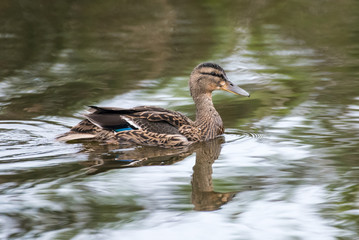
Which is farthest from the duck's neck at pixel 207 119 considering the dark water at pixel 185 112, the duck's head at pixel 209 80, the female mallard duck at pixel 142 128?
the dark water at pixel 185 112

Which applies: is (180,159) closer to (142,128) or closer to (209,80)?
(142,128)

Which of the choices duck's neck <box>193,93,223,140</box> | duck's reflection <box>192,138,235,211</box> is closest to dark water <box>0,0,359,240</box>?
duck's reflection <box>192,138,235,211</box>

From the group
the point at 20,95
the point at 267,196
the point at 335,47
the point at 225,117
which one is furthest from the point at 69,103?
the point at 335,47

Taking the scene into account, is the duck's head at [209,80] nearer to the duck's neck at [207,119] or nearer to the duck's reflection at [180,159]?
the duck's neck at [207,119]

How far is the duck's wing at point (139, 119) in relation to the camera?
8.88m

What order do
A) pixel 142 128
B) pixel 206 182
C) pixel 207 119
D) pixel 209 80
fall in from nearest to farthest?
pixel 206 182
pixel 142 128
pixel 207 119
pixel 209 80

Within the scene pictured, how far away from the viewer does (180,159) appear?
810 centimetres

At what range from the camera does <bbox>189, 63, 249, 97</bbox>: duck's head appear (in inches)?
376

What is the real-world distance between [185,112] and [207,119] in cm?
109

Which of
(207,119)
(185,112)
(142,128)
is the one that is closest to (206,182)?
(142,128)

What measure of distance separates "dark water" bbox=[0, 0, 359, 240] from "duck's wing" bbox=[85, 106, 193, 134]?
0.37 meters

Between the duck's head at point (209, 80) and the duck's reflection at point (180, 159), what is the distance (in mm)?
846

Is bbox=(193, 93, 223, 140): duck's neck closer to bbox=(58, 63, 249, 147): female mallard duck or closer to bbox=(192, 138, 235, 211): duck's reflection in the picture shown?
bbox=(58, 63, 249, 147): female mallard duck

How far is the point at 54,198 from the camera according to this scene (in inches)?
258
